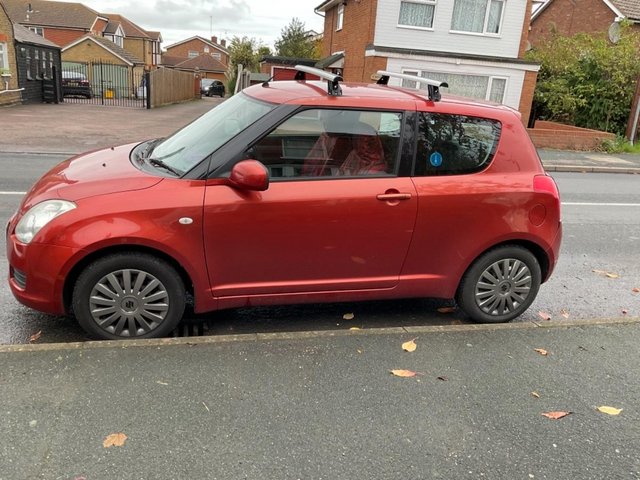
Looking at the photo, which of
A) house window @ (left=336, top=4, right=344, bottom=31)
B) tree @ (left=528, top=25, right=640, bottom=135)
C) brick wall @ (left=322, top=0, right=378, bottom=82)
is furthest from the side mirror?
house window @ (left=336, top=4, right=344, bottom=31)

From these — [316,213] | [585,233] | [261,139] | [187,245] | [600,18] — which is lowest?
[585,233]

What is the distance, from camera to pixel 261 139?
3.54 meters

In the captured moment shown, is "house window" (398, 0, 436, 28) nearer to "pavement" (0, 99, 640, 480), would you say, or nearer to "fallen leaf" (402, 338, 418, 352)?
"pavement" (0, 99, 640, 480)

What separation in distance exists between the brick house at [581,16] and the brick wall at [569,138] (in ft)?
33.1

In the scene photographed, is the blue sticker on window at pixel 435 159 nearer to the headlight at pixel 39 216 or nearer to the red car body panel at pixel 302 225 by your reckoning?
the red car body panel at pixel 302 225

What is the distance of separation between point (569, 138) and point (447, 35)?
569 centimetres

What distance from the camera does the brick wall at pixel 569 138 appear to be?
17109 mm

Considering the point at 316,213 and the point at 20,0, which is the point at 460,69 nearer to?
the point at 316,213

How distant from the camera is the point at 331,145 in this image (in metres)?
3.70

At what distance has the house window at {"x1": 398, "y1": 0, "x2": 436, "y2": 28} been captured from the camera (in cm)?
1928

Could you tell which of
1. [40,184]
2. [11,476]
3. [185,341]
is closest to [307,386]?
[185,341]

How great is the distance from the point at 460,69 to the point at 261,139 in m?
18.0

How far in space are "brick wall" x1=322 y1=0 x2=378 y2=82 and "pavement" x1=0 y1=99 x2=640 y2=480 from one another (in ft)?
56.7

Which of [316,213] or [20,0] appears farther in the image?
[20,0]
